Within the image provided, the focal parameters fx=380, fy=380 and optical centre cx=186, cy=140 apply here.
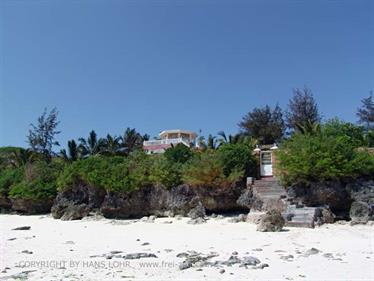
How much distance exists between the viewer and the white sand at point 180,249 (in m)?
8.05

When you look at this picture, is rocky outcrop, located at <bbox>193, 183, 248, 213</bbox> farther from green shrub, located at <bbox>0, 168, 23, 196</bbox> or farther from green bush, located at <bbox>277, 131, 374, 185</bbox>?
green shrub, located at <bbox>0, 168, 23, 196</bbox>

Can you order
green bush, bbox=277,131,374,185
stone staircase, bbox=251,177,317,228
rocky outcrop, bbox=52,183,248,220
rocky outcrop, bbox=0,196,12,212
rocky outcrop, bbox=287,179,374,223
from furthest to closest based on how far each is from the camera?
rocky outcrop, bbox=0,196,12,212
rocky outcrop, bbox=52,183,248,220
green bush, bbox=277,131,374,185
rocky outcrop, bbox=287,179,374,223
stone staircase, bbox=251,177,317,228

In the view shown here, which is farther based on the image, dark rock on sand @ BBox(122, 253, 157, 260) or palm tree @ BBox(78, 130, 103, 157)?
palm tree @ BBox(78, 130, 103, 157)

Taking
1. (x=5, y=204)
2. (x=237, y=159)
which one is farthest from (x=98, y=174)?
(x=5, y=204)

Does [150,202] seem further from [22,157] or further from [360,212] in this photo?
[22,157]

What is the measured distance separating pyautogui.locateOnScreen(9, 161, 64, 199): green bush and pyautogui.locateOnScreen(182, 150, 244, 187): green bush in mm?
11539

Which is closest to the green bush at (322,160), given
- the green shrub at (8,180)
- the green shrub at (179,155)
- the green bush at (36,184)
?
the green shrub at (179,155)

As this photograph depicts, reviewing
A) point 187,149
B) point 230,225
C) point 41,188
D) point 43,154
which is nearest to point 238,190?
point 230,225

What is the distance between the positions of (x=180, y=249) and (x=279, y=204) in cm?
741

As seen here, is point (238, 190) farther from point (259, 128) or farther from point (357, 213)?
point (259, 128)

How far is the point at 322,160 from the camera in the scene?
52.9 ft

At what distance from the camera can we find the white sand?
317 inches

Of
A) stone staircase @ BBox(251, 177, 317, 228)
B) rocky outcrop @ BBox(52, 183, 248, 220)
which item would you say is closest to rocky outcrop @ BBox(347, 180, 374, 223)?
stone staircase @ BBox(251, 177, 317, 228)

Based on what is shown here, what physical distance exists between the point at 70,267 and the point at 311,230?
8704mm
